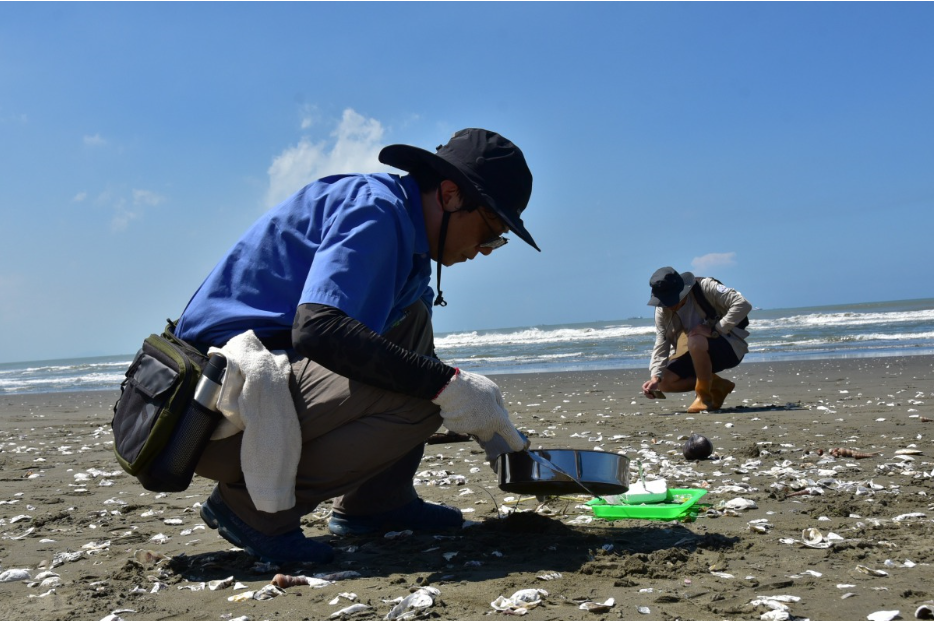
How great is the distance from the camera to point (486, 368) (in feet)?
72.7

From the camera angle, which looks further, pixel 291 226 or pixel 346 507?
pixel 346 507

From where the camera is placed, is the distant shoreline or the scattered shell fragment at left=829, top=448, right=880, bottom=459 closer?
the scattered shell fragment at left=829, top=448, right=880, bottom=459

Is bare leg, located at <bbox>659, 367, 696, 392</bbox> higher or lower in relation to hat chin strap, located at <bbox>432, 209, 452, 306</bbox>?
lower

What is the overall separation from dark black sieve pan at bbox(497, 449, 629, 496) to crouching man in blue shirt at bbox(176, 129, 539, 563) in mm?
110

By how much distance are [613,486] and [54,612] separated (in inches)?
88.9

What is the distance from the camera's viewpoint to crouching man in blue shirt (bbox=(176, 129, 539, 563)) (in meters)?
3.09

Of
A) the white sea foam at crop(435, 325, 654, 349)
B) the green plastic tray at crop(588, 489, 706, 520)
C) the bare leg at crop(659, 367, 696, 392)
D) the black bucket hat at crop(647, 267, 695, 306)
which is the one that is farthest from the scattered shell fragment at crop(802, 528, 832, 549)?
the white sea foam at crop(435, 325, 654, 349)

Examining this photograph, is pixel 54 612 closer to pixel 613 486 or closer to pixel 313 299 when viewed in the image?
pixel 313 299

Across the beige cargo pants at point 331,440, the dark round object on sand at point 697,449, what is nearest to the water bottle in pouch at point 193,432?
A: the beige cargo pants at point 331,440

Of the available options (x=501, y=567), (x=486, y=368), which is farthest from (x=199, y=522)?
(x=486, y=368)

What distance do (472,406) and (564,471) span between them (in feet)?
2.07

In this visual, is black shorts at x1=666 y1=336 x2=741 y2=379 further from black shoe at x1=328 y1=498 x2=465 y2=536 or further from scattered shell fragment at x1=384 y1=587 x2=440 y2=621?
scattered shell fragment at x1=384 y1=587 x2=440 y2=621

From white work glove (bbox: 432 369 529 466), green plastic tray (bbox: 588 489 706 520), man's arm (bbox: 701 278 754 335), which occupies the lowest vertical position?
green plastic tray (bbox: 588 489 706 520)

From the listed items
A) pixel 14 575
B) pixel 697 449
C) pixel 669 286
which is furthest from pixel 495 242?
pixel 669 286
